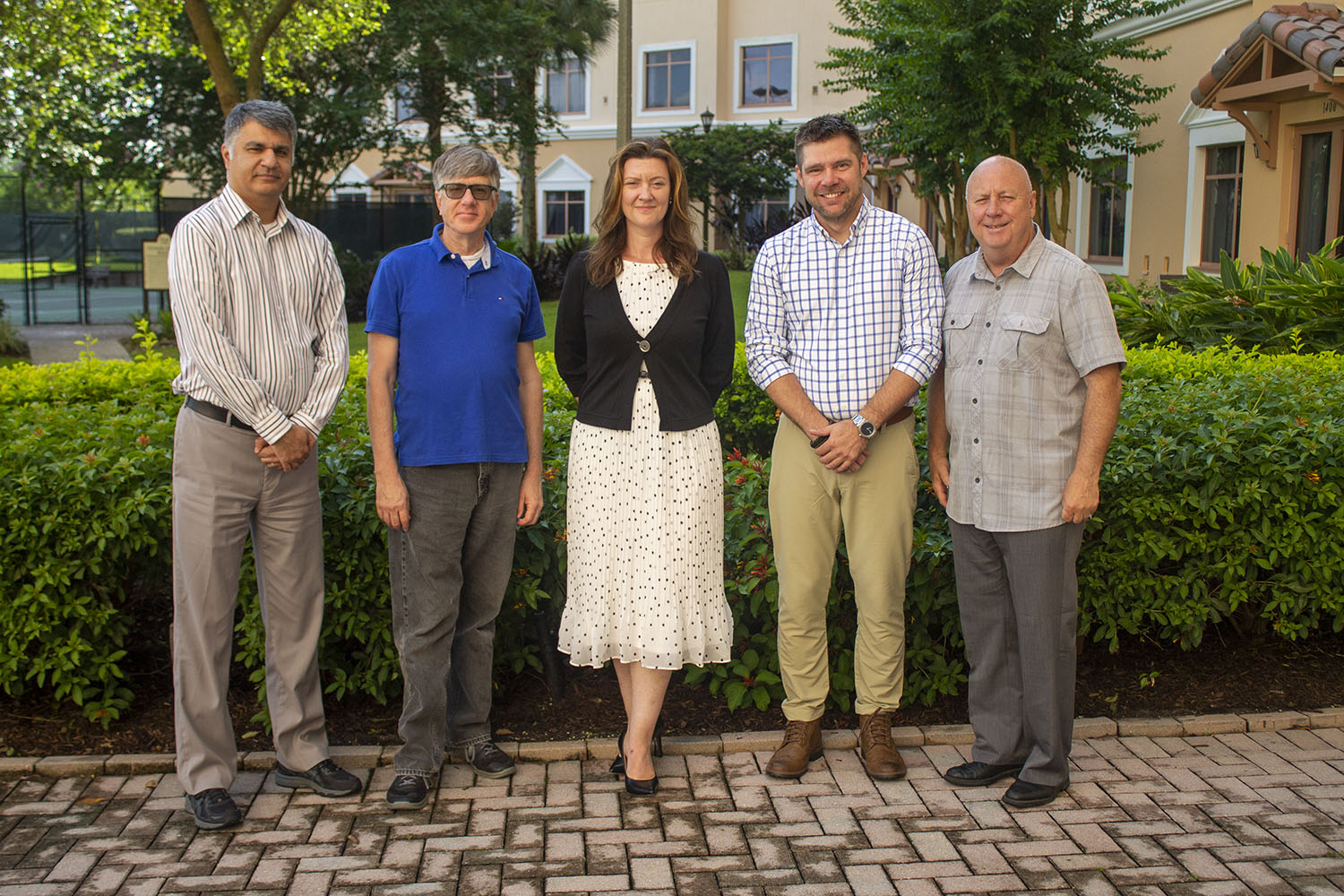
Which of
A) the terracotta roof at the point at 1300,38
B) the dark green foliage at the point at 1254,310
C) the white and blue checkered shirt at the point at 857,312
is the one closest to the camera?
the white and blue checkered shirt at the point at 857,312

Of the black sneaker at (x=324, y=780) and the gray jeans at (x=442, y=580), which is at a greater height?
the gray jeans at (x=442, y=580)

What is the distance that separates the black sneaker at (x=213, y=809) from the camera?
141 inches

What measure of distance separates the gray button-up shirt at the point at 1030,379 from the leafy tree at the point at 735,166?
101 feet

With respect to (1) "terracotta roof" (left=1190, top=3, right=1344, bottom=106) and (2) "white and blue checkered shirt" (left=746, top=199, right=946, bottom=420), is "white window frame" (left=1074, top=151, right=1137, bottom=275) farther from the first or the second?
(2) "white and blue checkered shirt" (left=746, top=199, right=946, bottom=420)

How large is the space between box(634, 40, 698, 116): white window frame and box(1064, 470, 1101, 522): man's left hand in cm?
3654

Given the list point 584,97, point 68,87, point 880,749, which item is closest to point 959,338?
point 880,749

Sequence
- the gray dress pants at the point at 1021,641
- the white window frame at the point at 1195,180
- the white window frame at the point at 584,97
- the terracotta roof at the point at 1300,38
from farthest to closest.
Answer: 1. the white window frame at the point at 584,97
2. the white window frame at the point at 1195,180
3. the terracotta roof at the point at 1300,38
4. the gray dress pants at the point at 1021,641

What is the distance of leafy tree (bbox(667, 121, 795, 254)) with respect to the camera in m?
34.3

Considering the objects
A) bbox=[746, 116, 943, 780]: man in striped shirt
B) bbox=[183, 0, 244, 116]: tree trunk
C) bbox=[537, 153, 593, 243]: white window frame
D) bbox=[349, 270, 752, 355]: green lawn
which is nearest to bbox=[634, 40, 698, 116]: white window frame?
bbox=[537, 153, 593, 243]: white window frame

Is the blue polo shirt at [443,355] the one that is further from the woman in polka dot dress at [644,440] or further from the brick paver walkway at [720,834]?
the brick paver walkway at [720,834]

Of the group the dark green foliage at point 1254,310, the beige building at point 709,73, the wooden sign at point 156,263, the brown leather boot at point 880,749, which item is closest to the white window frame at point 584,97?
the beige building at point 709,73

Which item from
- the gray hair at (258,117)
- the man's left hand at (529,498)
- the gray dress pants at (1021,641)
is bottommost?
the gray dress pants at (1021,641)

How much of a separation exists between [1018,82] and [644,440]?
12.5 meters

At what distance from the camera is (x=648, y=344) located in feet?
12.3
